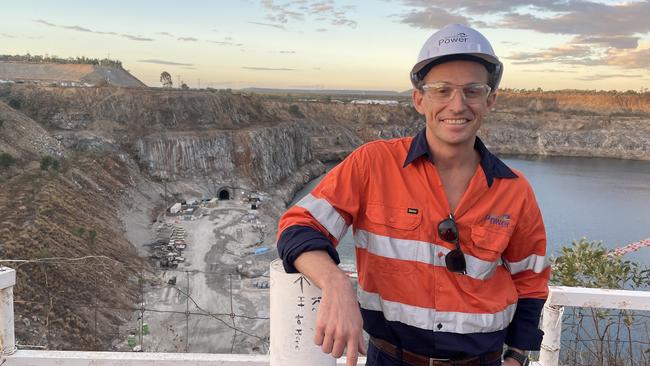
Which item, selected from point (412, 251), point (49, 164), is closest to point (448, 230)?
point (412, 251)

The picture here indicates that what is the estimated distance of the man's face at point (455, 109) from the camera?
1.76 metres

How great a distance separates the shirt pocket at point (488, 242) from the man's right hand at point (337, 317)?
0.59m

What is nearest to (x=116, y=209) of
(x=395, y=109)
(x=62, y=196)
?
(x=62, y=196)

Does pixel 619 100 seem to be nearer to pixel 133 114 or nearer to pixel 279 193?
pixel 279 193

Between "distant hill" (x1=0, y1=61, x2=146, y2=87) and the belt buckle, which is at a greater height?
"distant hill" (x1=0, y1=61, x2=146, y2=87)

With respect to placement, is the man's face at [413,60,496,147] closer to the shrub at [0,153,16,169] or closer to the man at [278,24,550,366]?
the man at [278,24,550,366]

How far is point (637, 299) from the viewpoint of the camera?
2643 millimetres

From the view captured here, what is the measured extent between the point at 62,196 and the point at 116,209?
6346 mm

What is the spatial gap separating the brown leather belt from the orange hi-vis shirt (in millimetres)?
21

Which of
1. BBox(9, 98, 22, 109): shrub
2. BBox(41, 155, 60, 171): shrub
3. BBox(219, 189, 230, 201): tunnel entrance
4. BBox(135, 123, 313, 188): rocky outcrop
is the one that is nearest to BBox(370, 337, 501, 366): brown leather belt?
BBox(41, 155, 60, 171): shrub

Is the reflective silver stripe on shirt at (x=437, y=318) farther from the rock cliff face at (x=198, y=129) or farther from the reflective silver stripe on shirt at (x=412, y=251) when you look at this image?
the rock cliff face at (x=198, y=129)

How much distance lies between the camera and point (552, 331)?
2.67 m

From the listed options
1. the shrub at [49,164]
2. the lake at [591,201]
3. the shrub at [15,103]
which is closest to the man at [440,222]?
the lake at [591,201]

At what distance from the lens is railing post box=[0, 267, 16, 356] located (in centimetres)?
253
